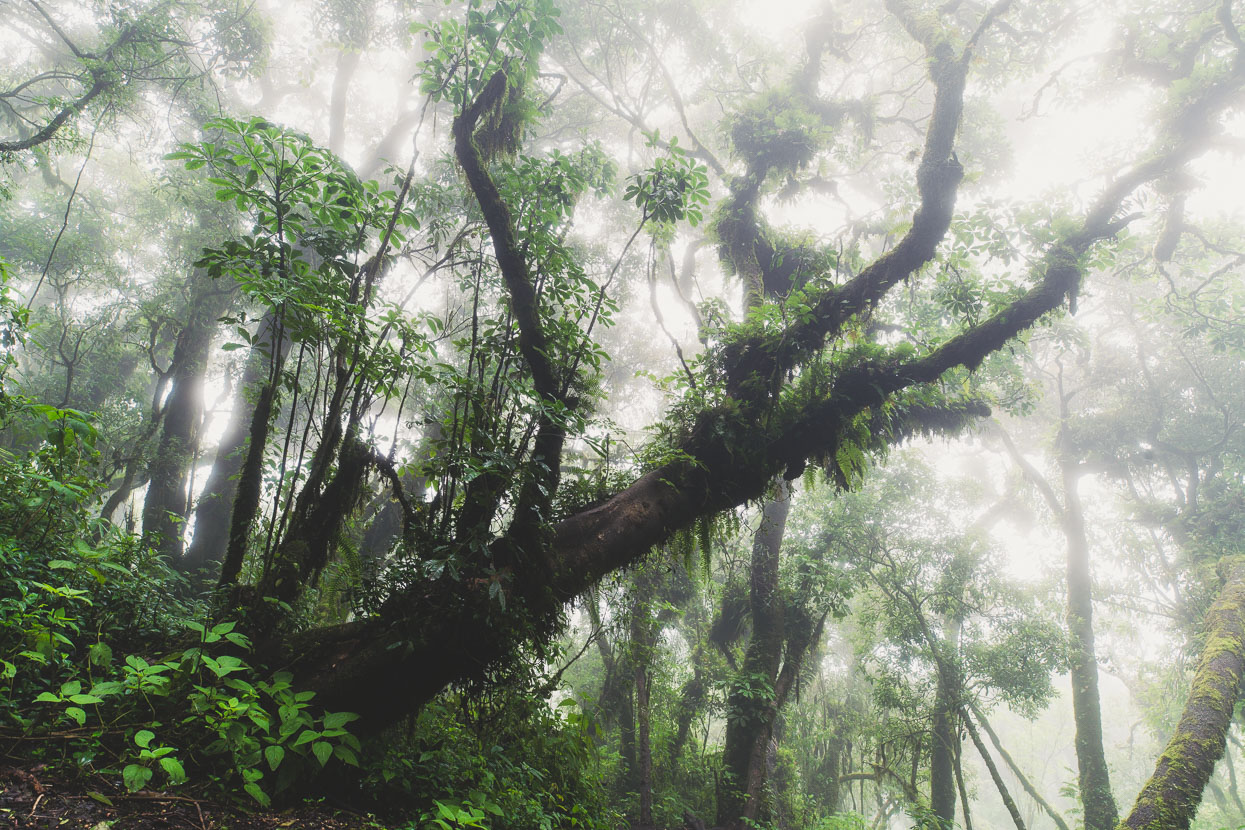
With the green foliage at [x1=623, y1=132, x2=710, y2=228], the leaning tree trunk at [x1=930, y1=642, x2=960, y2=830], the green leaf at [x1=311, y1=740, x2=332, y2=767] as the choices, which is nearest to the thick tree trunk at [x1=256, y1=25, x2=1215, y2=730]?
the green leaf at [x1=311, y1=740, x2=332, y2=767]

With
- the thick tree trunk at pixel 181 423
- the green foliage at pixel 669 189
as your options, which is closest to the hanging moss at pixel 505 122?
the green foliage at pixel 669 189

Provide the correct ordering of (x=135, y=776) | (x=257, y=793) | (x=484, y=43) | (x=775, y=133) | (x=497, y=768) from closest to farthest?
(x=135, y=776) < (x=257, y=793) < (x=497, y=768) < (x=484, y=43) < (x=775, y=133)

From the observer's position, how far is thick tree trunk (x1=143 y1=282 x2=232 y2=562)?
9.50 meters

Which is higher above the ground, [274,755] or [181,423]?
[181,423]

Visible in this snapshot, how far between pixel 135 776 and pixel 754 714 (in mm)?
7224

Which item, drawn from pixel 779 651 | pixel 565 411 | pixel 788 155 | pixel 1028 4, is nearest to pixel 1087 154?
pixel 1028 4

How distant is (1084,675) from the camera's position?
1309 cm

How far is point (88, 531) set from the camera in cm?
339

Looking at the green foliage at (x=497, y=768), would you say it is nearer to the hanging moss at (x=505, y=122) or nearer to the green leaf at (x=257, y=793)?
the green leaf at (x=257, y=793)

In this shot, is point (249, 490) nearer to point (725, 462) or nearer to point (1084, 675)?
point (725, 462)

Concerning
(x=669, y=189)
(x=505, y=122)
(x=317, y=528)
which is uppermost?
(x=505, y=122)

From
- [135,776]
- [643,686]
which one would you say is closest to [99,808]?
[135,776]

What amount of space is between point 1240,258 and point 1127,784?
34710 millimetres

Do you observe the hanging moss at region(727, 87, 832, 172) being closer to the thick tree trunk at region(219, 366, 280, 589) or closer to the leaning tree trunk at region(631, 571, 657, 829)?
the leaning tree trunk at region(631, 571, 657, 829)
